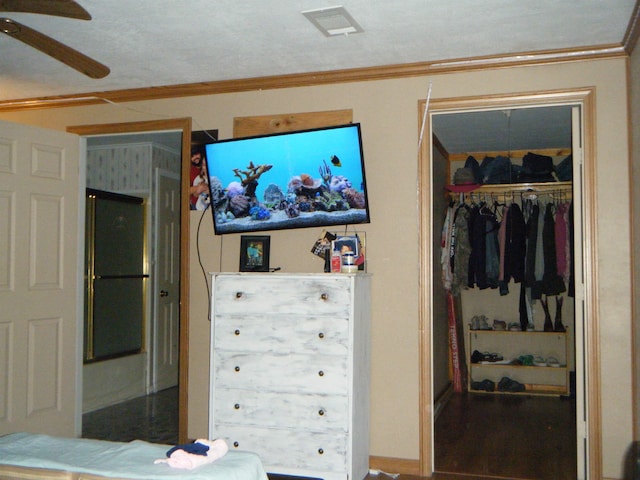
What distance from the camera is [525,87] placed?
3.61 metres

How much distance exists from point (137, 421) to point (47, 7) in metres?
3.64

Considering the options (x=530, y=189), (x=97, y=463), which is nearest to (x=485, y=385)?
(x=530, y=189)

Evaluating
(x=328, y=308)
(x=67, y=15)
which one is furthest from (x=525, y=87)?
(x=67, y=15)

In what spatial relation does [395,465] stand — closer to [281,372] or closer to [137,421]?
[281,372]

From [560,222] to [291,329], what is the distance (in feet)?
10.2

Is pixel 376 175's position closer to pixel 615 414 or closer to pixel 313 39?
pixel 313 39

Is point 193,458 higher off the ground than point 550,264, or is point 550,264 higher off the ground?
point 550,264

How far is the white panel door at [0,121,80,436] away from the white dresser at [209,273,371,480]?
1325 millimetres

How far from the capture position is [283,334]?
11.3 ft

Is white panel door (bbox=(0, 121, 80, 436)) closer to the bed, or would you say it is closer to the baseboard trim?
the bed

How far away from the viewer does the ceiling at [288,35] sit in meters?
2.91

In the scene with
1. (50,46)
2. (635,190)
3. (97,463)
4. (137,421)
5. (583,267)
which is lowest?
(137,421)

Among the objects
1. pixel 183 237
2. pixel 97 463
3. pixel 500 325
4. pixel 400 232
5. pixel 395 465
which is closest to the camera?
pixel 97 463

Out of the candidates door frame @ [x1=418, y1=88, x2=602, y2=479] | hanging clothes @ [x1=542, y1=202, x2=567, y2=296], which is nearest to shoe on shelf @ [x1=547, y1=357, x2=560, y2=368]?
hanging clothes @ [x1=542, y1=202, x2=567, y2=296]
